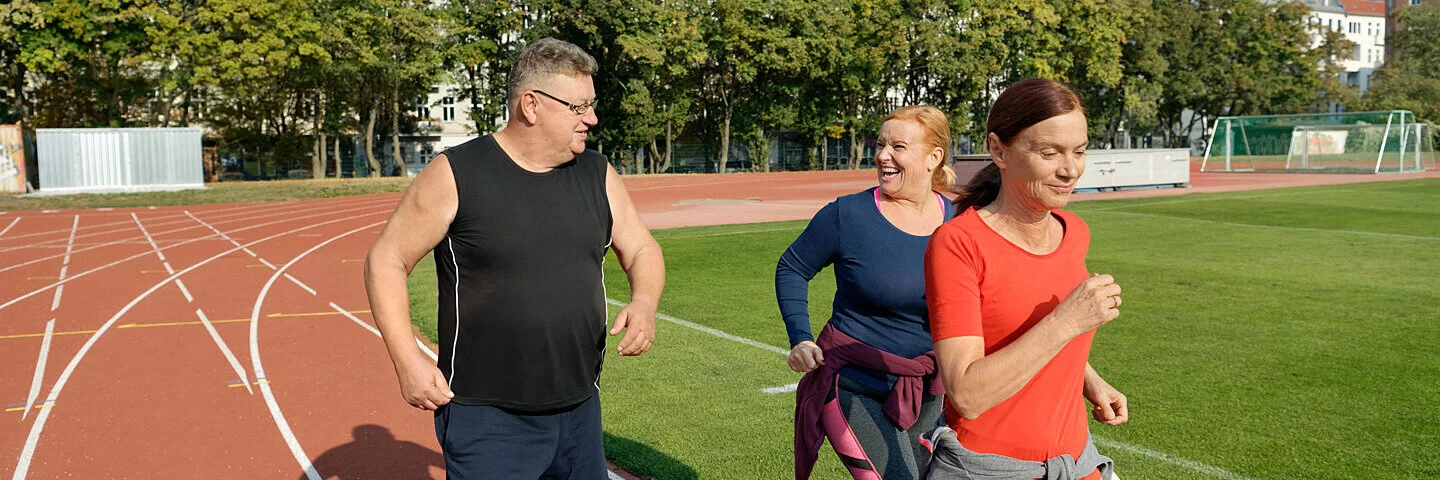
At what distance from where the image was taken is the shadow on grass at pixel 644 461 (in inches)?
224

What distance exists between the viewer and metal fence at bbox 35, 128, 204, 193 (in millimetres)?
32969

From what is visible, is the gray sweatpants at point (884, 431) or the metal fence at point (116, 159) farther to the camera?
the metal fence at point (116, 159)

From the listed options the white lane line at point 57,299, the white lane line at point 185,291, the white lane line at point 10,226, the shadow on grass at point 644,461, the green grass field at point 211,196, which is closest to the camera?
the shadow on grass at point 644,461

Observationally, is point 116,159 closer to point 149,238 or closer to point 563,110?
point 149,238

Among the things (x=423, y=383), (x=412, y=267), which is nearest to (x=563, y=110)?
(x=412, y=267)

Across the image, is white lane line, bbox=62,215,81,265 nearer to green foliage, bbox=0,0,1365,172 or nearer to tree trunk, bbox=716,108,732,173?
green foliage, bbox=0,0,1365,172

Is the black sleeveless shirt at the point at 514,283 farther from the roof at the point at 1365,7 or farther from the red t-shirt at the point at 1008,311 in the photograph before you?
the roof at the point at 1365,7

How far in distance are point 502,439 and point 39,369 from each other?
7290 millimetres

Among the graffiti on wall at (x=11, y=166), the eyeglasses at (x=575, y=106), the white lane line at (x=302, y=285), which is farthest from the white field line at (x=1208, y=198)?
the graffiti on wall at (x=11, y=166)

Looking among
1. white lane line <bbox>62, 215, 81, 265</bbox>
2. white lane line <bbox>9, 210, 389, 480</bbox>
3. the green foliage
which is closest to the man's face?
white lane line <bbox>9, 210, 389, 480</bbox>

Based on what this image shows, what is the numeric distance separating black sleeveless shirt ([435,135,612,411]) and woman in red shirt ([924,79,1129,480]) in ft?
3.89

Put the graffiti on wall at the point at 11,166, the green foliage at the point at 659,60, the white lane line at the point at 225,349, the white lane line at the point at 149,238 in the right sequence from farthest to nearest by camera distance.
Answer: the green foliage at the point at 659,60, the graffiti on wall at the point at 11,166, the white lane line at the point at 149,238, the white lane line at the point at 225,349

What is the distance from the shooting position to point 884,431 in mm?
3344

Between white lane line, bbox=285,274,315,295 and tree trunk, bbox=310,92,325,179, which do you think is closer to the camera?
white lane line, bbox=285,274,315,295
